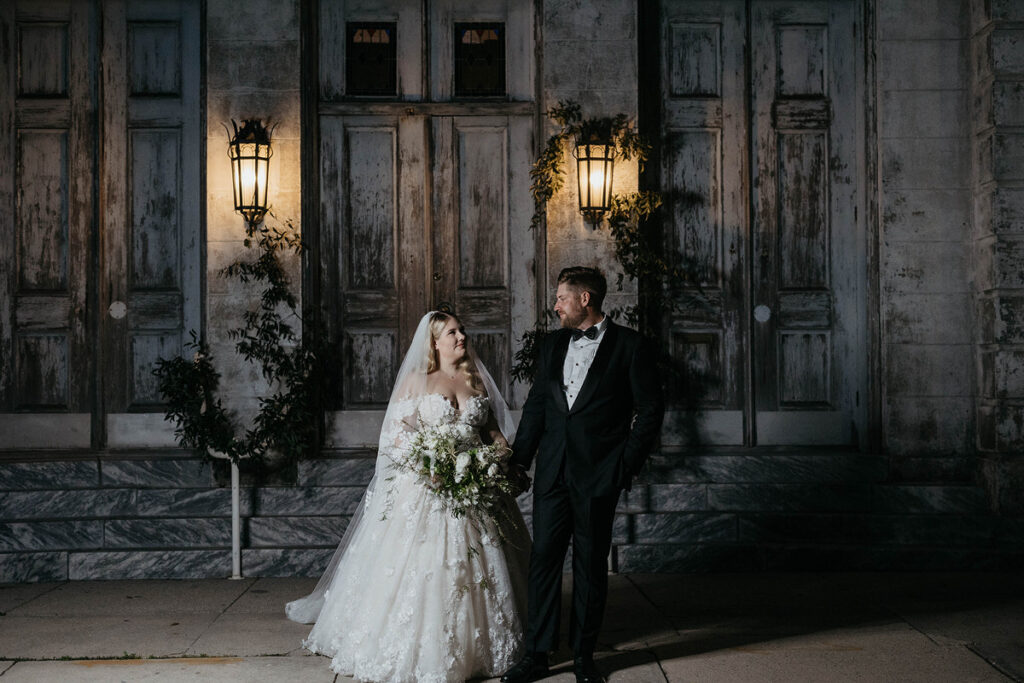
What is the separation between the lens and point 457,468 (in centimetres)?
526

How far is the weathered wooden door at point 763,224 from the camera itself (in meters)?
8.59

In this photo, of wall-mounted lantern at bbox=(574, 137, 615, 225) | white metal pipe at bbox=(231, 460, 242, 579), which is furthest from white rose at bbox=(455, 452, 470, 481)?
wall-mounted lantern at bbox=(574, 137, 615, 225)

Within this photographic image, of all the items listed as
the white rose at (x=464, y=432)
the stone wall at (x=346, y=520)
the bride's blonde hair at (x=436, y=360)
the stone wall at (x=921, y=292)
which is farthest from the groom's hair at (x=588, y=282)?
the stone wall at (x=921, y=292)

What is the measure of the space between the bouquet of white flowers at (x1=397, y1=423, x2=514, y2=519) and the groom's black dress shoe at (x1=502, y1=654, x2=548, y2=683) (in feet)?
2.60

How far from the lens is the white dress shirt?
5266 millimetres

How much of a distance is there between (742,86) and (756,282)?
5.63 feet

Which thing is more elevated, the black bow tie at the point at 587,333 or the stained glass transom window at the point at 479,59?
the stained glass transom window at the point at 479,59

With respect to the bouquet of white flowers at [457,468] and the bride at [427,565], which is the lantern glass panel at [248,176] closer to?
the bride at [427,565]

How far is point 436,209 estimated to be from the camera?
28.0 ft

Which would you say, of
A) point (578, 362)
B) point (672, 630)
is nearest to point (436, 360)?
point (578, 362)

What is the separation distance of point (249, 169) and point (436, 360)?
306 centimetres

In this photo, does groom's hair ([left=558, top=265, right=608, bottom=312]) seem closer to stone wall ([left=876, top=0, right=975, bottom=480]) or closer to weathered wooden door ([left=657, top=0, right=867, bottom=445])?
weathered wooden door ([left=657, top=0, right=867, bottom=445])

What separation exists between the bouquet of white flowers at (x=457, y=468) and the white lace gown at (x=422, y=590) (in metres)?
0.10

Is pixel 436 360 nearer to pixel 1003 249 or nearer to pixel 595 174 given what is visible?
pixel 595 174
